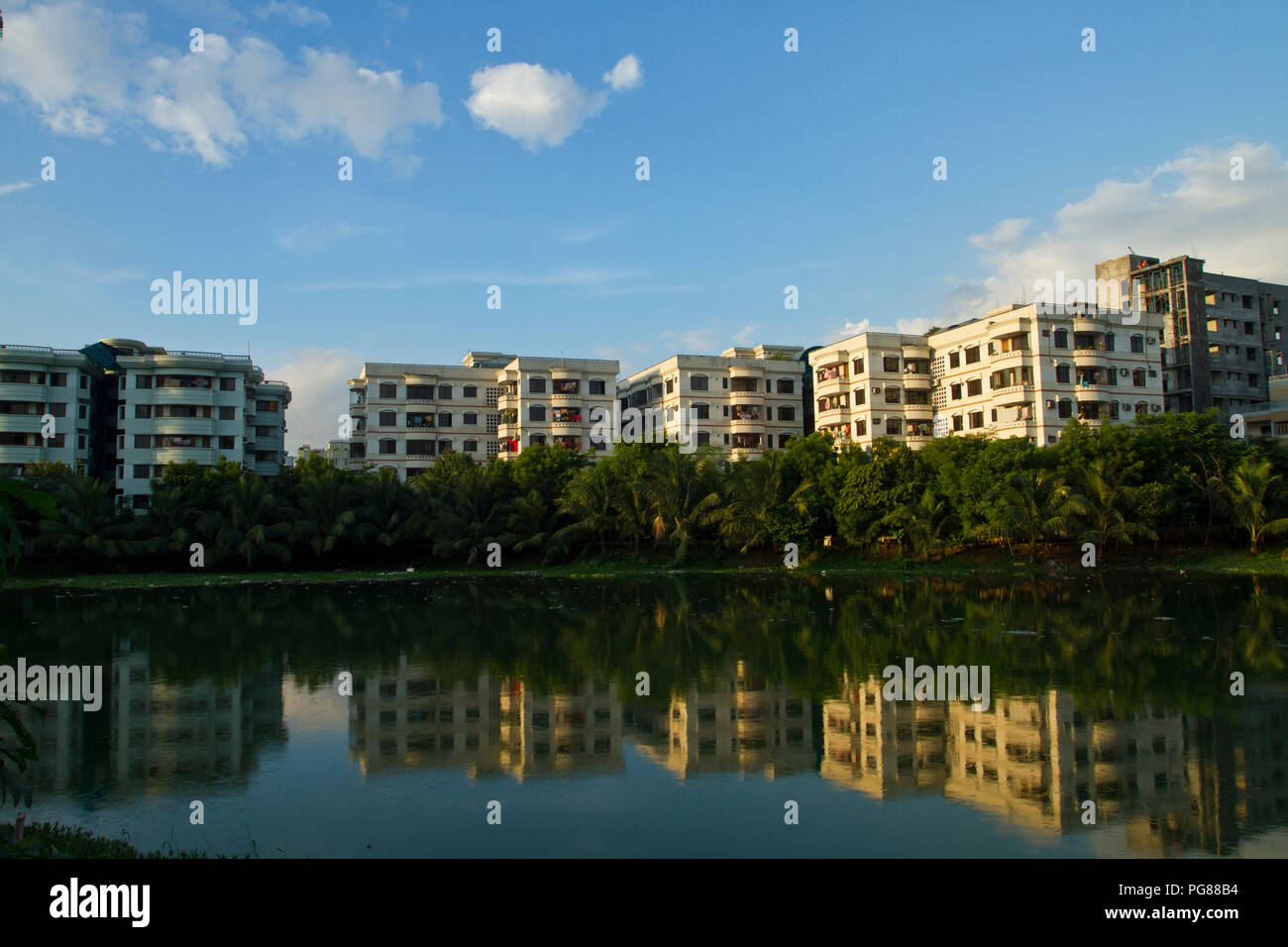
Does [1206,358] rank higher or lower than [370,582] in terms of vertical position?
higher

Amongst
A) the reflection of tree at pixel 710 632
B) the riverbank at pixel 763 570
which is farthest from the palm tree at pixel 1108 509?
the reflection of tree at pixel 710 632

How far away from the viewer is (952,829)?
7.71 m

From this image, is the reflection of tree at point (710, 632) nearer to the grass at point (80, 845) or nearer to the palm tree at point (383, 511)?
the grass at point (80, 845)

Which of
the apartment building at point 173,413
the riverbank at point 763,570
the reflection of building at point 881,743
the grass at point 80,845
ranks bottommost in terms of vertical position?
the reflection of building at point 881,743

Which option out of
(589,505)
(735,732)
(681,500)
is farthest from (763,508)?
(735,732)

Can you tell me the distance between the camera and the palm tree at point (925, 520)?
119 feet

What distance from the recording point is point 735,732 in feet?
36.7

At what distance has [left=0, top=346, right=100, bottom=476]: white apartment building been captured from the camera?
46562 mm

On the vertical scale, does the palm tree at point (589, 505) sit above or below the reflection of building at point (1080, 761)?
above

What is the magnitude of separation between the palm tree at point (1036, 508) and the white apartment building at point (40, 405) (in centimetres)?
4515

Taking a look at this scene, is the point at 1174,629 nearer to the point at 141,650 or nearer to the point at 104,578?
the point at 141,650
